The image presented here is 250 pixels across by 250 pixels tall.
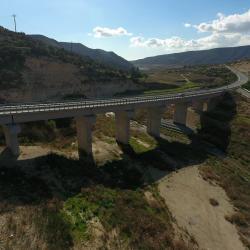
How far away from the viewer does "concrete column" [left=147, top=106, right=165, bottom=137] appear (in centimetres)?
5578

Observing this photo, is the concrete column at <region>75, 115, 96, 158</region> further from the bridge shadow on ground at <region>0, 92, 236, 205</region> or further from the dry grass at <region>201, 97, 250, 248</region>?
the dry grass at <region>201, 97, 250, 248</region>

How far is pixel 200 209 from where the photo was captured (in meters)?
33.6

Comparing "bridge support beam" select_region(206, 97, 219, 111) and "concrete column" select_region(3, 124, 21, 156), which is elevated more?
"concrete column" select_region(3, 124, 21, 156)

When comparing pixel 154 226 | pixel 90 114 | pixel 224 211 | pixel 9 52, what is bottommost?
pixel 224 211

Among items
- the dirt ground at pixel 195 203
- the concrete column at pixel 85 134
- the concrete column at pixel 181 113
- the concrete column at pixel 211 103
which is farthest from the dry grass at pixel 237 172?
the concrete column at pixel 85 134

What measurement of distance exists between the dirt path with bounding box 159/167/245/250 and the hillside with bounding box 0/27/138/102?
4394 cm

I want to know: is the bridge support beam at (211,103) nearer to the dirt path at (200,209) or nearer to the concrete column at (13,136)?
the dirt path at (200,209)

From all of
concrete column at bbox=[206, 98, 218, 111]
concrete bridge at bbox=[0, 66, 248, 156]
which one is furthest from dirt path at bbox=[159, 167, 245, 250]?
concrete column at bbox=[206, 98, 218, 111]

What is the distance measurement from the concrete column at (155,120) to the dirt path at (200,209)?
14674 millimetres

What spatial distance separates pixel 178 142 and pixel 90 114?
21744 millimetres

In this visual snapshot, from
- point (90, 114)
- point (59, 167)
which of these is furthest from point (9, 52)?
point (59, 167)

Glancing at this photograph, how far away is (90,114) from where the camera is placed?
40.9 meters

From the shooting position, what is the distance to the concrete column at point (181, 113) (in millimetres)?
65875

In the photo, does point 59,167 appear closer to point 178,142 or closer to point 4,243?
point 4,243
